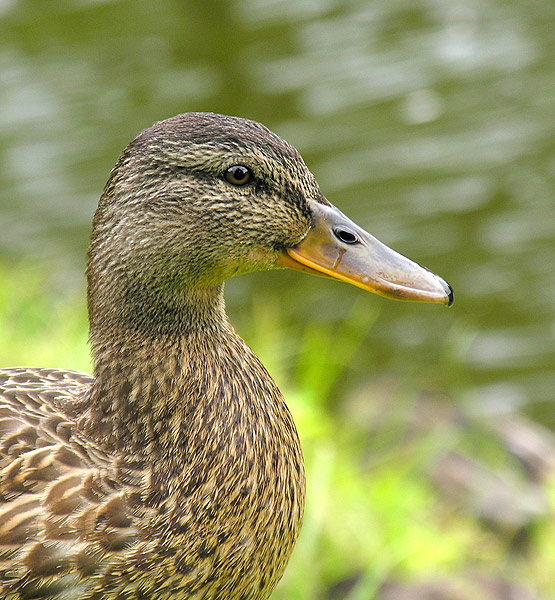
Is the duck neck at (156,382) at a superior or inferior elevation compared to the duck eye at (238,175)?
inferior

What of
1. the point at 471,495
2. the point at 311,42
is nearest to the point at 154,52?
the point at 311,42

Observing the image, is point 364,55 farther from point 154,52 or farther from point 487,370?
point 487,370

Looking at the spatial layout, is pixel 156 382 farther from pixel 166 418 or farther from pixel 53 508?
pixel 53 508

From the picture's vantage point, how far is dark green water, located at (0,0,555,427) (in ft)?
22.6

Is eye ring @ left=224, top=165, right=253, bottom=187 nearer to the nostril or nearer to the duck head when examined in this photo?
the duck head

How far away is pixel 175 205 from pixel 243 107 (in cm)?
716

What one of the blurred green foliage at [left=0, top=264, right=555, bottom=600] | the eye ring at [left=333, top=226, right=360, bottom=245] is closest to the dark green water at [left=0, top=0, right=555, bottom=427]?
the blurred green foliage at [left=0, top=264, right=555, bottom=600]

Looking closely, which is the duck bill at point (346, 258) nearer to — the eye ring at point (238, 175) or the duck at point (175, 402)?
the duck at point (175, 402)

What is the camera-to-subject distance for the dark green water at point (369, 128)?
6898mm

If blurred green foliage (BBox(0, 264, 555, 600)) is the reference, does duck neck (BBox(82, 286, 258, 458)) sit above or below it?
above

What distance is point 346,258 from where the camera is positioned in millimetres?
2590

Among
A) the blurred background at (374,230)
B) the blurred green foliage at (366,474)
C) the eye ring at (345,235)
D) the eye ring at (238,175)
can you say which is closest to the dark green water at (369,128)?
the blurred background at (374,230)

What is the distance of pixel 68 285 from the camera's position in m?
6.91

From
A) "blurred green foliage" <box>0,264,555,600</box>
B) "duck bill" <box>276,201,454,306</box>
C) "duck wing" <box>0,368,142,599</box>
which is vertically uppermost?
"duck bill" <box>276,201,454,306</box>
